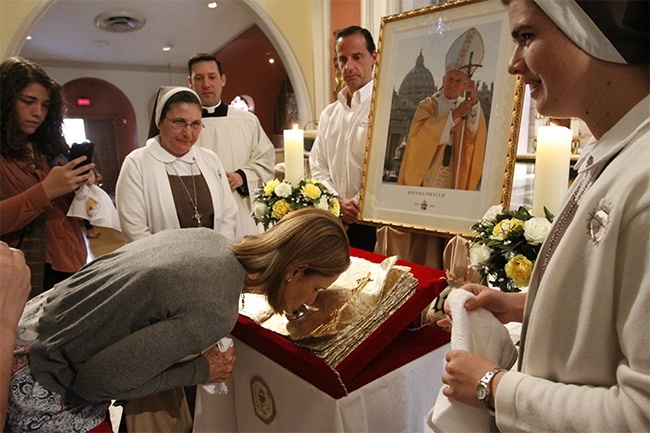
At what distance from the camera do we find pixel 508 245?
1.36m

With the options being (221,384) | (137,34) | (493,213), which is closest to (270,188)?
(221,384)

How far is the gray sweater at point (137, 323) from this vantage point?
131cm

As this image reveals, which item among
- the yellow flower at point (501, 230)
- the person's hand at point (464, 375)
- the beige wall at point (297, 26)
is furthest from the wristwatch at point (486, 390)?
the beige wall at point (297, 26)

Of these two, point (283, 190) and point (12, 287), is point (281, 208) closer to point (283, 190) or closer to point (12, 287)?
point (283, 190)

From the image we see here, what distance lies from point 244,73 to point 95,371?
11.2 meters

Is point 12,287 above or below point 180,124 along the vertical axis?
below

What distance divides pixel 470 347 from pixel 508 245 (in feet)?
1.87

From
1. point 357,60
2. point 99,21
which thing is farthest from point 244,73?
point 357,60

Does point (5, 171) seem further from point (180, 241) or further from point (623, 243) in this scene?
point (623, 243)

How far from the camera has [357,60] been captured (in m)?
2.59

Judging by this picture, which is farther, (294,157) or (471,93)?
(294,157)

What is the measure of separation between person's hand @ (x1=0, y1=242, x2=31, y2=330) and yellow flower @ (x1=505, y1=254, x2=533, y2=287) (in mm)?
1329

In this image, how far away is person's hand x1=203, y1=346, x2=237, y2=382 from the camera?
150cm

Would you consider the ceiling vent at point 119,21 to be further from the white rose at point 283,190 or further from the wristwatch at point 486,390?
the wristwatch at point 486,390
